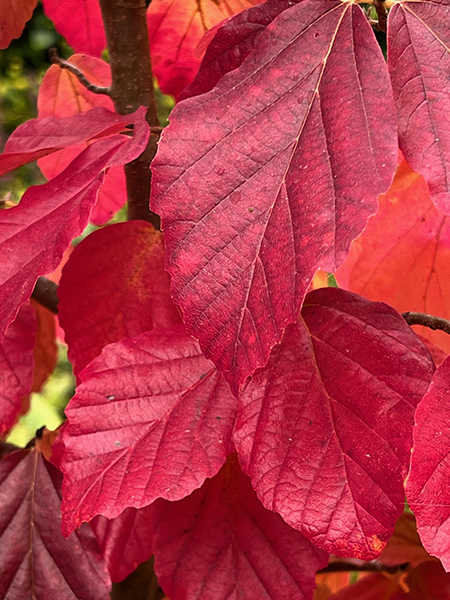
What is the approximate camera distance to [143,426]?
0.30m

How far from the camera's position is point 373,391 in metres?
0.28

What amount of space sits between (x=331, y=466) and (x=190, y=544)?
0.13 metres

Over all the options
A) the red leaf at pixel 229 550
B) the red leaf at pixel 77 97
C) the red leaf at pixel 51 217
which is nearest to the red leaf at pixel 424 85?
the red leaf at pixel 51 217

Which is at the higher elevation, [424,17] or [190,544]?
[424,17]

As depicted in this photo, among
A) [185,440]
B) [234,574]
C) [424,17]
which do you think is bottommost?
[234,574]

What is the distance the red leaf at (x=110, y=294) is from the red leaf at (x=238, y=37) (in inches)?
4.9

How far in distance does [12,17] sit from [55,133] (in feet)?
0.59

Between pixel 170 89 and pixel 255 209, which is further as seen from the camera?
pixel 170 89

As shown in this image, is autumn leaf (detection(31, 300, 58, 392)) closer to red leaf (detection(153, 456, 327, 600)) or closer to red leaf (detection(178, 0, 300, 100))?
red leaf (detection(153, 456, 327, 600))

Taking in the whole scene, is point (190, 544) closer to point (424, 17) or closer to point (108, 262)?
point (108, 262)

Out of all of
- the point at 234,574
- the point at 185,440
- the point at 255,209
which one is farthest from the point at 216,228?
the point at 234,574

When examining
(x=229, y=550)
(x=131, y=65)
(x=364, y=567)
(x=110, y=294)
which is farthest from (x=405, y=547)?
(x=131, y=65)

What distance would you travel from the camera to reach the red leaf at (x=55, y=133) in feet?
0.94

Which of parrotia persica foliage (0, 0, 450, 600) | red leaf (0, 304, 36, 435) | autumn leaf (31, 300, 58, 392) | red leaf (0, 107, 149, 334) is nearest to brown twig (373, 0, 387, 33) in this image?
parrotia persica foliage (0, 0, 450, 600)
